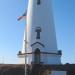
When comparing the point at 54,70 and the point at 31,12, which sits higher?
the point at 31,12

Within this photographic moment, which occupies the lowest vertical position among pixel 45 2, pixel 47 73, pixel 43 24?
pixel 47 73

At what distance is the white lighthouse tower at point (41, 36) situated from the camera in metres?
29.1

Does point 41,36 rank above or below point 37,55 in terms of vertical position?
above

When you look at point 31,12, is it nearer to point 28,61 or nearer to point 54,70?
point 28,61

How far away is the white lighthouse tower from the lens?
95.5 feet

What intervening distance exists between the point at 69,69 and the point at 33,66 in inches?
142

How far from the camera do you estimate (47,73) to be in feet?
80.7

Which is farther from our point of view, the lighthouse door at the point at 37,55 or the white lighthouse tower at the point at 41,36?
the white lighthouse tower at the point at 41,36

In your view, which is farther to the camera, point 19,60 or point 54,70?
point 19,60

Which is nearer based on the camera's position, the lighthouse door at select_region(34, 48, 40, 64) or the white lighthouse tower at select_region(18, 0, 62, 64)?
the lighthouse door at select_region(34, 48, 40, 64)

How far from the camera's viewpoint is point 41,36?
29703mm

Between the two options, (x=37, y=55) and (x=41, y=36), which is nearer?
(x=37, y=55)

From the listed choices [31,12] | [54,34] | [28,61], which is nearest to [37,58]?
[28,61]

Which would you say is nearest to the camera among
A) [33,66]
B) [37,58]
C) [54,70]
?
[54,70]
